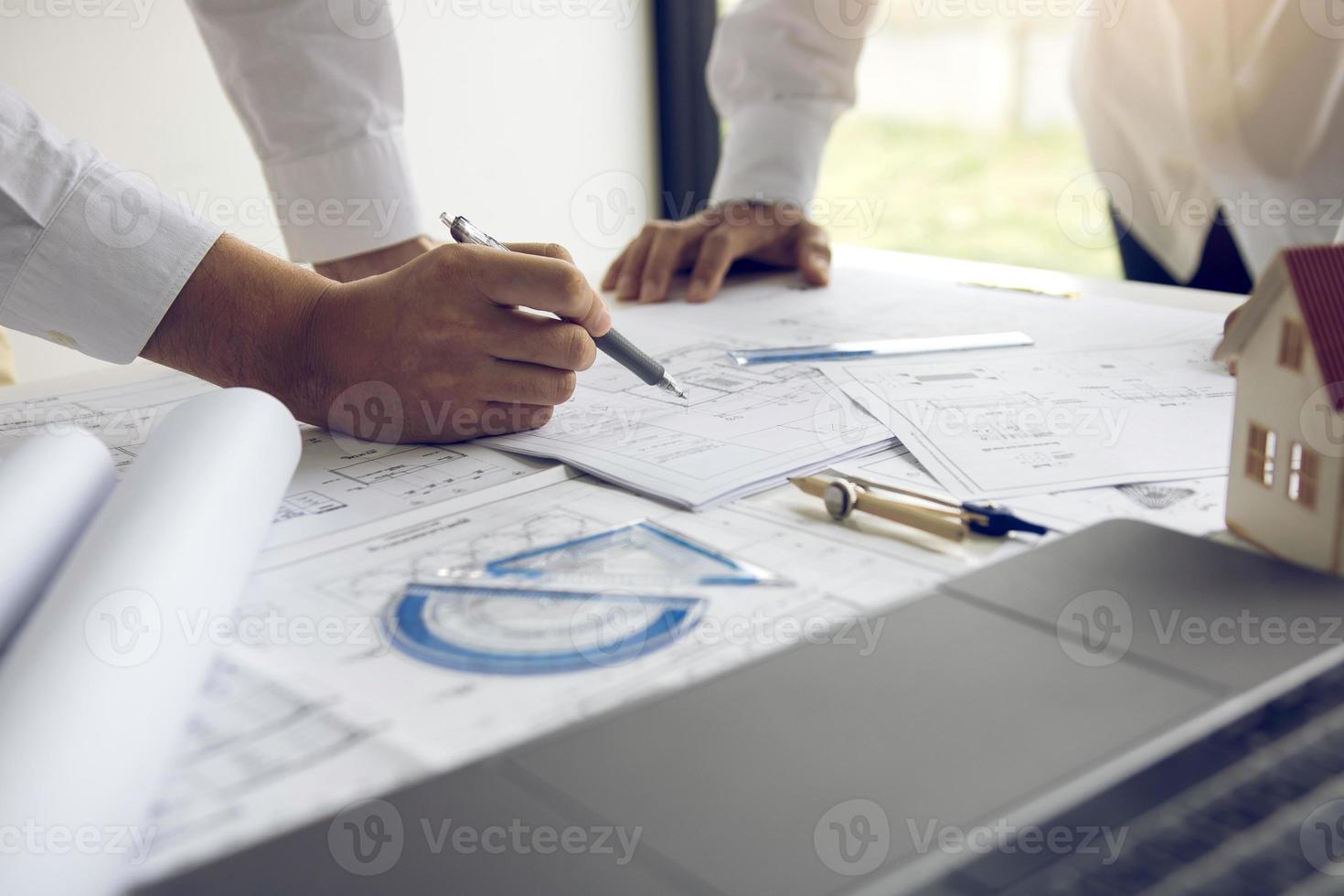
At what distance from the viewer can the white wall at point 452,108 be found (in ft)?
5.93

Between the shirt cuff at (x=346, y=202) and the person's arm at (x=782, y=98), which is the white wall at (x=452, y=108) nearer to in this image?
the shirt cuff at (x=346, y=202)

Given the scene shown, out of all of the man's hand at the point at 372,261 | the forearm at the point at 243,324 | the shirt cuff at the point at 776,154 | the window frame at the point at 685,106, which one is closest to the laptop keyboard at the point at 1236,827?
the forearm at the point at 243,324

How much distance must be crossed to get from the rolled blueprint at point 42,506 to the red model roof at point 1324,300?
1.86ft

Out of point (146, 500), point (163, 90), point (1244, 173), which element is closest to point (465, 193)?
point (163, 90)

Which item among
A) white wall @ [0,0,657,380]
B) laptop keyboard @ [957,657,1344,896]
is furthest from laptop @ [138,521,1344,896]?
white wall @ [0,0,657,380]

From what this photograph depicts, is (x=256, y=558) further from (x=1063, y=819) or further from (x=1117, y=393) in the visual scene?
(x=1117, y=393)

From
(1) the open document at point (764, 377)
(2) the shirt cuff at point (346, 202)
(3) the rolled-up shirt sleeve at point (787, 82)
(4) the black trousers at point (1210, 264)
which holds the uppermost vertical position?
(3) the rolled-up shirt sleeve at point (787, 82)

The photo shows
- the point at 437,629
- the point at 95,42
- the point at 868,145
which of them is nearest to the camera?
the point at 437,629

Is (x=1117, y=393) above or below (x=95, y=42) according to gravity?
below

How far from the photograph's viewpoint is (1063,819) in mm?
334

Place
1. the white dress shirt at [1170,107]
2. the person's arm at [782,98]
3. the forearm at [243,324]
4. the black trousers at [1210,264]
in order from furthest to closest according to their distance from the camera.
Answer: the black trousers at [1210,264]
the person's arm at [782,98]
the white dress shirt at [1170,107]
the forearm at [243,324]

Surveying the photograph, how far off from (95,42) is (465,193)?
790mm

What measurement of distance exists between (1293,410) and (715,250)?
2.85ft

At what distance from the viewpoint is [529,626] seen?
0.50m
